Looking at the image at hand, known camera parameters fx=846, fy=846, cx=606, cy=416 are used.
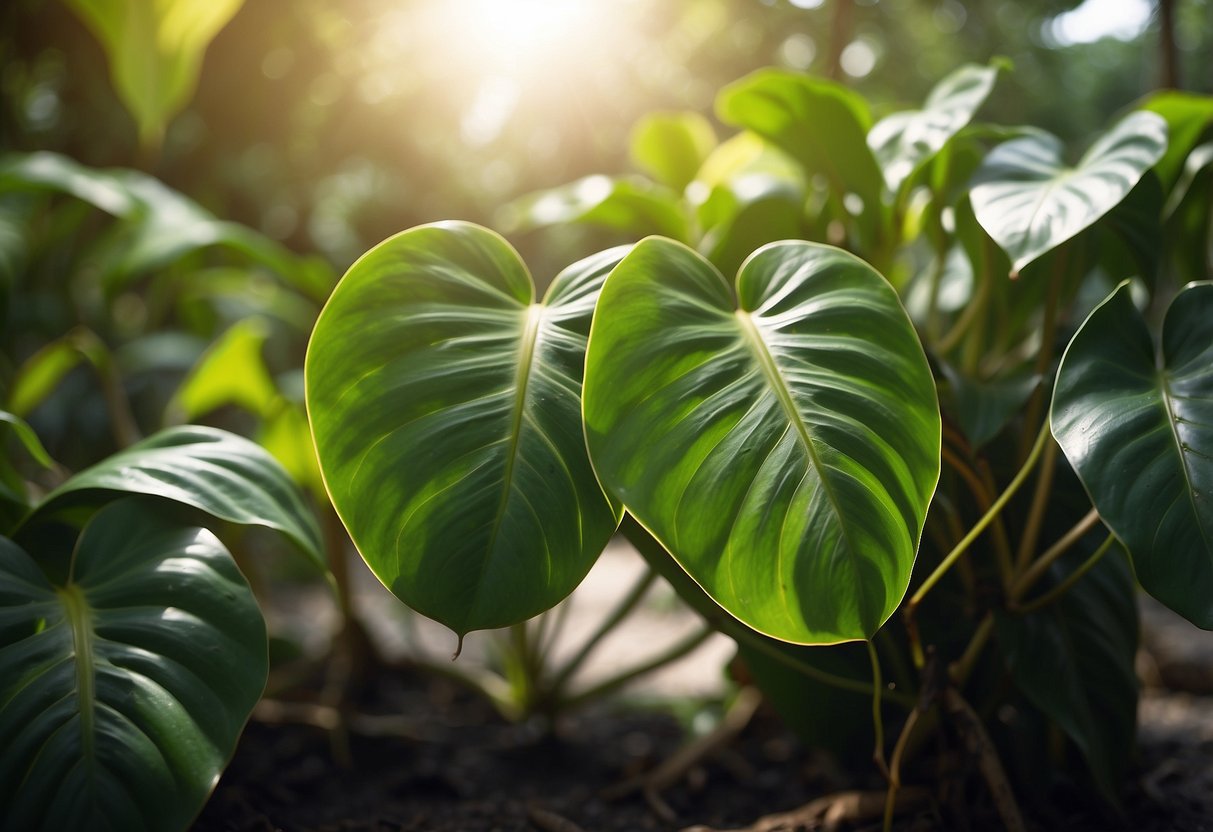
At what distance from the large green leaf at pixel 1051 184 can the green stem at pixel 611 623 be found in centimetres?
65

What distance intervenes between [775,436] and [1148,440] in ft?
0.97

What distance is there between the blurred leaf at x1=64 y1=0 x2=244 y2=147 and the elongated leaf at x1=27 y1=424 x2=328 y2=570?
4.14ft

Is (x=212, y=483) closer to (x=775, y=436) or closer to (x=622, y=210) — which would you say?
(x=775, y=436)

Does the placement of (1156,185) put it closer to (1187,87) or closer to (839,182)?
(839,182)

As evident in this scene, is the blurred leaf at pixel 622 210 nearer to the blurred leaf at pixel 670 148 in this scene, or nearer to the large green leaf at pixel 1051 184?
the blurred leaf at pixel 670 148

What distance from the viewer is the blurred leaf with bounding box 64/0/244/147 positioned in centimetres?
179

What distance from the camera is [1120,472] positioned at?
0.66 m

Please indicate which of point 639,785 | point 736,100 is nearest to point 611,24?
point 736,100

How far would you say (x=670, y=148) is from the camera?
5.25 ft

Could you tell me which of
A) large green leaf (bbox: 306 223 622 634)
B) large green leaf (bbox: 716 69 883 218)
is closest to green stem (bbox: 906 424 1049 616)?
large green leaf (bbox: 306 223 622 634)

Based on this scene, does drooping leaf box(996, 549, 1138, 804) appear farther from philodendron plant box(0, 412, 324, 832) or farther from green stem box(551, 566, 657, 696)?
philodendron plant box(0, 412, 324, 832)

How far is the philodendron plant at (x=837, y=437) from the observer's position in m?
0.66

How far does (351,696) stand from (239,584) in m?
0.91

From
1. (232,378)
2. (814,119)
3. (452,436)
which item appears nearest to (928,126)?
(814,119)
